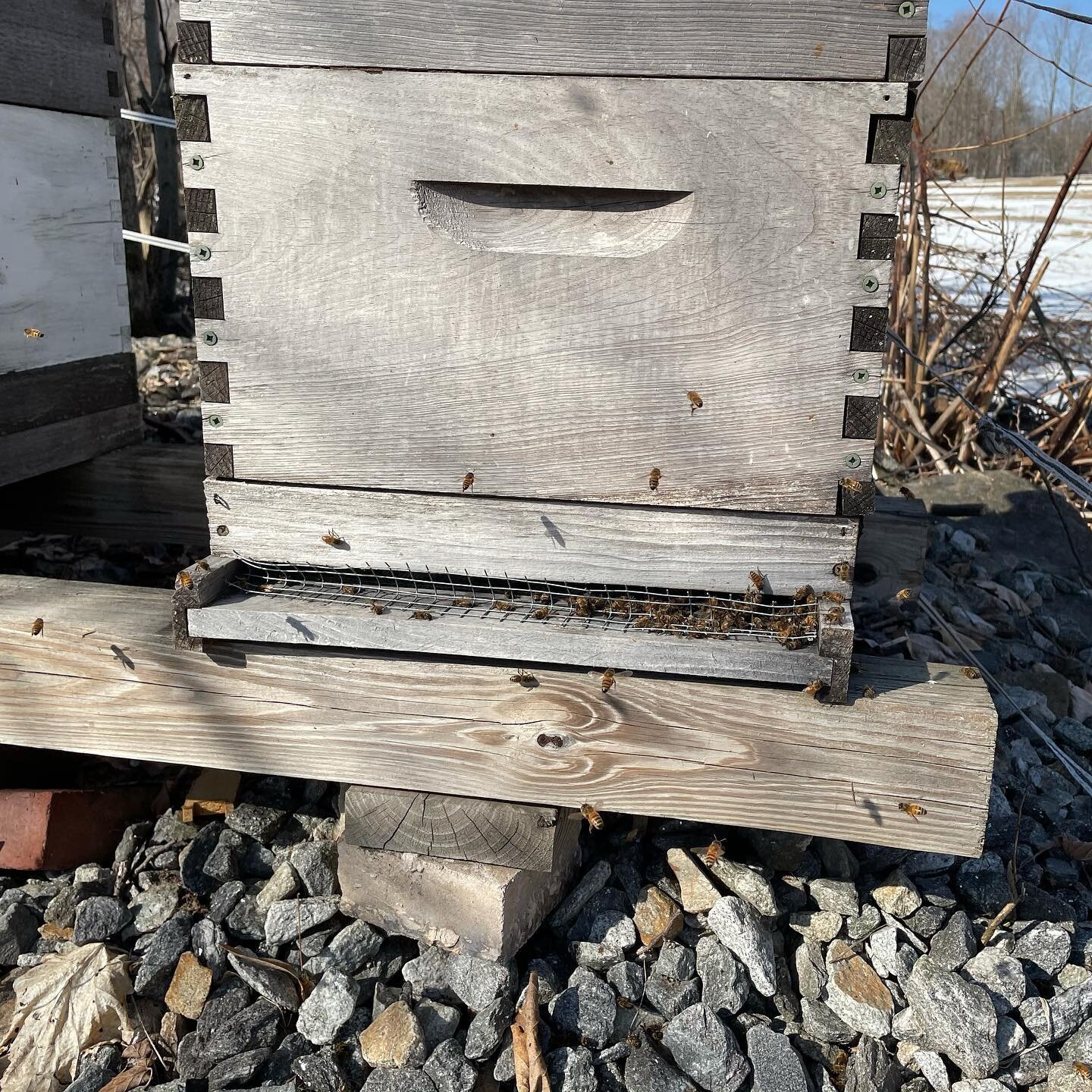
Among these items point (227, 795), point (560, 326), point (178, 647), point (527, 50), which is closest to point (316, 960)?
point (227, 795)

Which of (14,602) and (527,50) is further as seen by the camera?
(14,602)

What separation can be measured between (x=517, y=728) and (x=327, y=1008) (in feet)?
2.19

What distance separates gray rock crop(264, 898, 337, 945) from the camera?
2.14m

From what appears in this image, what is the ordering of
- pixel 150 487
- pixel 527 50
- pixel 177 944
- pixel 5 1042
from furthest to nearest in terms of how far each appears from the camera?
pixel 150 487
pixel 177 944
pixel 5 1042
pixel 527 50

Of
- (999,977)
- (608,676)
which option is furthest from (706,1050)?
(608,676)

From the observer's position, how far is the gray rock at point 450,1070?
6.17ft

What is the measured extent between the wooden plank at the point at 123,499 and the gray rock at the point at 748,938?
5.89ft

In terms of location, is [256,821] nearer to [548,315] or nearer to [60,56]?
[548,315]

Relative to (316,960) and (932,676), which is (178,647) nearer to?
(316,960)

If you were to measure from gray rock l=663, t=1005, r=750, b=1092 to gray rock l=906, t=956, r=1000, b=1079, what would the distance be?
362 mm

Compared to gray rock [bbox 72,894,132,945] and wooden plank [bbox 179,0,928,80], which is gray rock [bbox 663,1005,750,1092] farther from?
wooden plank [bbox 179,0,928,80]

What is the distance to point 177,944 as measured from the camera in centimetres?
215

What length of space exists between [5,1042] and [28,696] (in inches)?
26.3

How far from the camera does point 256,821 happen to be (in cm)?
237
